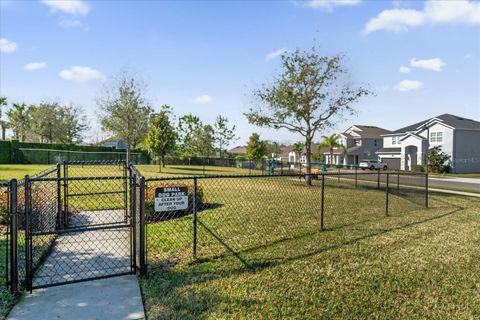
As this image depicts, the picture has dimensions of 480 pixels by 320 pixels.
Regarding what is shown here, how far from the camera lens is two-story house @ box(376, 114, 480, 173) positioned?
37875 millimetres

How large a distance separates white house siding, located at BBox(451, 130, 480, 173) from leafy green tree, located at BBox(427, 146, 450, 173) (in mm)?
1246

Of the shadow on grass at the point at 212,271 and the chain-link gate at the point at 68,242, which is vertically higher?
the chain-link gate at the point at 68,242

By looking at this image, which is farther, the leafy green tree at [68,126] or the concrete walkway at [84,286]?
the leafy green tree at [68,126]

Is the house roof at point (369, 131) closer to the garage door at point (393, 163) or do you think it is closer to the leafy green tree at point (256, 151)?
the garage door at point (393, 163)

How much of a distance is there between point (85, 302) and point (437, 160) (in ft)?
132

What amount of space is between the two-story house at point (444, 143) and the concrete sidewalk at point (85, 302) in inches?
1601

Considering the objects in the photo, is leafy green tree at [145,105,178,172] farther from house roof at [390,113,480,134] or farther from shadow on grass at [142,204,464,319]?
house roof at [390,113,480,134]

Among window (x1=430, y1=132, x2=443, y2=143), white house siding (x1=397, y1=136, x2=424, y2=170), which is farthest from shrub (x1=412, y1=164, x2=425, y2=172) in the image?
window (x1=430, y1=132, x2=443, y2=143)

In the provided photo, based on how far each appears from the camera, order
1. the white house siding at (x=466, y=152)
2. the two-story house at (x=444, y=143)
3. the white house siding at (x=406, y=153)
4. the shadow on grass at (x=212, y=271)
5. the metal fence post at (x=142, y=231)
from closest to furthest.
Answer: the shadow on grass at (x=212, y=271) → the metal fence post at (x=142, y=231) → the white house siding at (x=466, y=152) → the two-story house at (x=444, y=143) → the white house siding at (x=406, y=153)

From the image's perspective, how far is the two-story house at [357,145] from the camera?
56344 millimetres

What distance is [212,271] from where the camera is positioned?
15.3 ft

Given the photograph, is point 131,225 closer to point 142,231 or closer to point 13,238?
point 142,231

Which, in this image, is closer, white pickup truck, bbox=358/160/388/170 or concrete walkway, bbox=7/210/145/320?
concrete walkway, bbox=7/210/145/320

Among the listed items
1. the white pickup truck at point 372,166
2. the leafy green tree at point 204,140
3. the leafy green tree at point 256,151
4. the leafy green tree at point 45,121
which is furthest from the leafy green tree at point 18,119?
the white pickup truck at point 372,166
